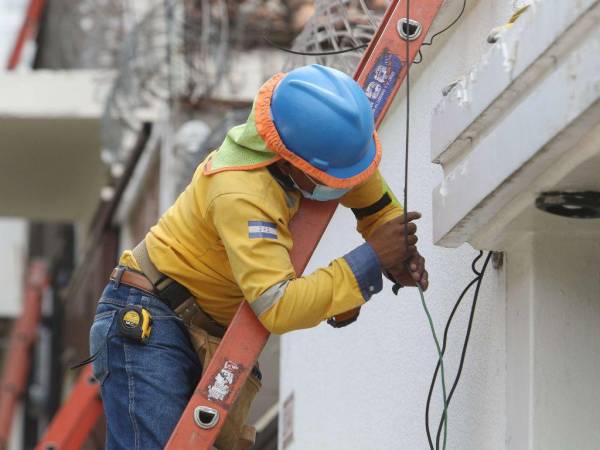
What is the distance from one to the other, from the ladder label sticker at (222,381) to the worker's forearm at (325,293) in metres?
0.21

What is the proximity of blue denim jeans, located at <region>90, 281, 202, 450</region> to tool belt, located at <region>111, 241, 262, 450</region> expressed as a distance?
0.03m

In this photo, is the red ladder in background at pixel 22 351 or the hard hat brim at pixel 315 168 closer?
the hard hat brim at pixel 315 168

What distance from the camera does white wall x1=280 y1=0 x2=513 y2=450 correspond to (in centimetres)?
488

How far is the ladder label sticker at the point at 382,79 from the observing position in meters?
5.05

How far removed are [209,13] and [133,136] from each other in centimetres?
208

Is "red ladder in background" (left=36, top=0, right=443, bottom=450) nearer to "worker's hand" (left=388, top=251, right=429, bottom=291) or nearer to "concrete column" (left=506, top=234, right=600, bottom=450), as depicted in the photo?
"worker's hand" (left=388, top=251, right=429, bottom=291)

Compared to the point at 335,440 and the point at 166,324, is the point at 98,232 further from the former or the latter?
the point at 166,324

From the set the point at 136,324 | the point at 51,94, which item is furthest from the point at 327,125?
the point at 51,94

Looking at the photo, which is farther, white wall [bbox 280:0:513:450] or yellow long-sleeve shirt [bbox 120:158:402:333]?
white wall [bbox 280:0:513:450]

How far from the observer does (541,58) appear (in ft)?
12.4

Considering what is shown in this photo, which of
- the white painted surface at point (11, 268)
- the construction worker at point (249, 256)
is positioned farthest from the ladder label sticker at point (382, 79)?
the white painted surface at point (11, 268)

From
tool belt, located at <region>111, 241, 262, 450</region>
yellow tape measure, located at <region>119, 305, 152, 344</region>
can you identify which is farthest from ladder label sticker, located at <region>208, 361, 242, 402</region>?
yellow tape measure, located at <region>119, 305, 152, 344</region>

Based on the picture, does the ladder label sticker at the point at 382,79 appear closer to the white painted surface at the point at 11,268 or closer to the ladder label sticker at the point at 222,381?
the ladder label sticker at the point at 222,381

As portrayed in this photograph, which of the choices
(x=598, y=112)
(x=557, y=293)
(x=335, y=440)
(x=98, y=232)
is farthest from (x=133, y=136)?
(x=598, y=112)
